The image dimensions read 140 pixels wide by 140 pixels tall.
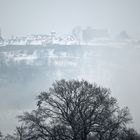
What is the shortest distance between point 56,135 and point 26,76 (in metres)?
98.9

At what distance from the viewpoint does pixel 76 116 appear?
22672 millimetres

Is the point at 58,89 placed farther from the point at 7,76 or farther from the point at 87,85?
the point at 7,76

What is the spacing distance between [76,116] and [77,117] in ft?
0.30

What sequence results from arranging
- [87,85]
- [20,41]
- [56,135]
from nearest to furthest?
[56,135]
[87,85]
[20,41]

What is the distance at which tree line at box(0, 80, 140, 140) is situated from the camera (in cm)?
2241

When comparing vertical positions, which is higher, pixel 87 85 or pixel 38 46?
pixel 38 46

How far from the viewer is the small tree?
Answer: 22391mm

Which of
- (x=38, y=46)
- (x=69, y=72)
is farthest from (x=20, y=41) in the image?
(x=69, y=72)

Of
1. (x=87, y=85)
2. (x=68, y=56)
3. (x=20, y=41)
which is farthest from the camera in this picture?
(x=20, y=41)

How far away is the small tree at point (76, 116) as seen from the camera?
22391 mm

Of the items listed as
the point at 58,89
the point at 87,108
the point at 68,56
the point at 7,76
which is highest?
the point at 68,56

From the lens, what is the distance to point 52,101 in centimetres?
2338

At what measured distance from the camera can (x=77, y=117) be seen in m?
22.6

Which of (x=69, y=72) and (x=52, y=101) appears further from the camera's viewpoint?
(x=69, y=72)
